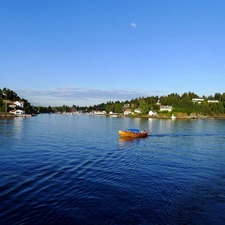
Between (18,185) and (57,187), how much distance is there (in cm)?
322

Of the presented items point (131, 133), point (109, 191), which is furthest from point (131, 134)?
point (109, 191)

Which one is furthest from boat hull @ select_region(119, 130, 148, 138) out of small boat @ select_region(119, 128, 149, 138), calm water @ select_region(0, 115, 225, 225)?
calm water @ select_region(0, 115, 225, 225)

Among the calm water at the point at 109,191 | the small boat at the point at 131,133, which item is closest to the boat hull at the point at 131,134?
the small boat at the point at 131,133

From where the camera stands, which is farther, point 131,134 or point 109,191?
point 131,134

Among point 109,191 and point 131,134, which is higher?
point 131,134

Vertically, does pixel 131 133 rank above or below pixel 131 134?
above

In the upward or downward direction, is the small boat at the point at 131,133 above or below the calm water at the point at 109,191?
above

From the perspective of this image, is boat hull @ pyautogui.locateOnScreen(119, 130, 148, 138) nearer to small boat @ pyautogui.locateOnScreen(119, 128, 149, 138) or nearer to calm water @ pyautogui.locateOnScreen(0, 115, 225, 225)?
small boat @ pyautogui.locateOnScreen(119, 128, 149, 138)

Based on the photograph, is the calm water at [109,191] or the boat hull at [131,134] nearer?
the calm water at [109,191]

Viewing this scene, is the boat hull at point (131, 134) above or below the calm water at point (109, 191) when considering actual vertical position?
above

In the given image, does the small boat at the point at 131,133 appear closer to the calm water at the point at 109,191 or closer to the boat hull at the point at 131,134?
the boat hull at the point at 131,134

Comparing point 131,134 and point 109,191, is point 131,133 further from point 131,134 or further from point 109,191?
point 109,191

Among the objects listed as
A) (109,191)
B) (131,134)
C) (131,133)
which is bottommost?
(109,191)

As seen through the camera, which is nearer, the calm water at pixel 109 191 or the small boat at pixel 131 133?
the calm water at pixel 109 191
